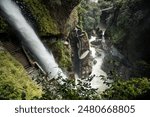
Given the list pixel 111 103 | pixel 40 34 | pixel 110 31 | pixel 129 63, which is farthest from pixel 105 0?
pixel 111 103

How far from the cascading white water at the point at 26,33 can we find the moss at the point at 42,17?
638 millimetres

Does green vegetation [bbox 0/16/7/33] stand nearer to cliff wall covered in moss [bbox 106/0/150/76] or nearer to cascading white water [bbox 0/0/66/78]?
cascading white water [bbox 0/0/66/78]

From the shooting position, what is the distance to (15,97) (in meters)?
8.09

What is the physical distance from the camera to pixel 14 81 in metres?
10.1

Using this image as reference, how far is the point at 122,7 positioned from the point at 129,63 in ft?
15.7

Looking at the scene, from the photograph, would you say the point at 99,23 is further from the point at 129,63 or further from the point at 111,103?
the point at 111,103

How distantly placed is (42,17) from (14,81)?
6.00 metres

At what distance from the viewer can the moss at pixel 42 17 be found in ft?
49.8

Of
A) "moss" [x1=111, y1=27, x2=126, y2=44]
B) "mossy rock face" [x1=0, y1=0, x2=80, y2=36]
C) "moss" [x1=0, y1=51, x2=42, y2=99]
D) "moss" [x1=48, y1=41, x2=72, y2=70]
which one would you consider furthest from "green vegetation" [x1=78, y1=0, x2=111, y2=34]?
"moss" [x1=0, y1=51, x2=42, y2=99]

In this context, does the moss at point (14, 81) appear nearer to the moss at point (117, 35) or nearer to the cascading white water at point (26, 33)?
the cascading white water at point (26, 33)

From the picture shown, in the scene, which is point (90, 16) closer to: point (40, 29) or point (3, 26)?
point (40, 29)

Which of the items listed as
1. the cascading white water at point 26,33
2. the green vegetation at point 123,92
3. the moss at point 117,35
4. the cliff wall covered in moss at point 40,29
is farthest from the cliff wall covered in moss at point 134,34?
the green vegetation at point 123,92

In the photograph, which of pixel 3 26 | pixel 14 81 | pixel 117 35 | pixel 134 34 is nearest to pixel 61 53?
pixel 3 26

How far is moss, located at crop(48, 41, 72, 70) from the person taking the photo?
641 inches
